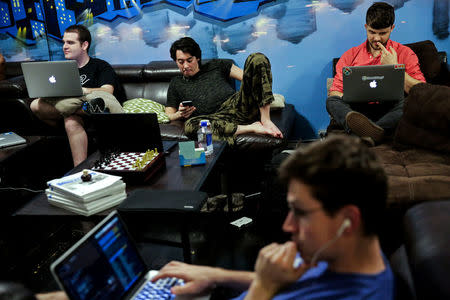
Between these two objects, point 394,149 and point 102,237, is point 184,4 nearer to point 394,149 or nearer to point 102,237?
point 394,149

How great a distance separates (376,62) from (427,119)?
3.93ft

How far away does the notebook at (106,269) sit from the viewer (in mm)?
1086

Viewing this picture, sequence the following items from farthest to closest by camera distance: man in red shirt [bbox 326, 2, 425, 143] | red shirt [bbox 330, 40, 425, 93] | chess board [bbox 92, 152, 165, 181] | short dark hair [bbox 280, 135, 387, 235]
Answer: red shirt [bbox 330, 40, 425, 93] < man in red shirt [bbox 326, 2, 425, 143] < chess board [bbox 92, 152, 165, 181] < short dark hair [bbox 280, 135, 387, 235]

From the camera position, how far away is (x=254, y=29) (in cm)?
422

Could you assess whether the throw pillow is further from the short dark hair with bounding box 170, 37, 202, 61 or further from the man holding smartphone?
the short dark hair with bounding box 170, 37, 202, 61

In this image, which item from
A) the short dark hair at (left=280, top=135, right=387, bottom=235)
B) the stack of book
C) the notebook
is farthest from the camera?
the stack of book

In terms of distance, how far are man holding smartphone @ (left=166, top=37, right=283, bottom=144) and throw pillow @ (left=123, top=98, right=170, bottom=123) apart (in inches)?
5.7

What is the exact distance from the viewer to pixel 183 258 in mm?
1960

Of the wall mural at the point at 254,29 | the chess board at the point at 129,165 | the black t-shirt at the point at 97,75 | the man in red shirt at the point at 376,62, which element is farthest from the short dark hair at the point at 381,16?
the black t-shirt at the point at 97,75

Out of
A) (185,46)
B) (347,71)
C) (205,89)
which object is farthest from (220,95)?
(347,71)

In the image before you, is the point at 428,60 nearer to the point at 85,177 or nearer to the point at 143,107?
the point at 143,107

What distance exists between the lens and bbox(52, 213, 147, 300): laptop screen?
3.57 feet

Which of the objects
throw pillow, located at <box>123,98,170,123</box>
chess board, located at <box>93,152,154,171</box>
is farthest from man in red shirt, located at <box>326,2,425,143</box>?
throw pillow, located at <box>123,98,170,123</box>

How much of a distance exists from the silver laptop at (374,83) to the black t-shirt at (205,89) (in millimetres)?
1070
